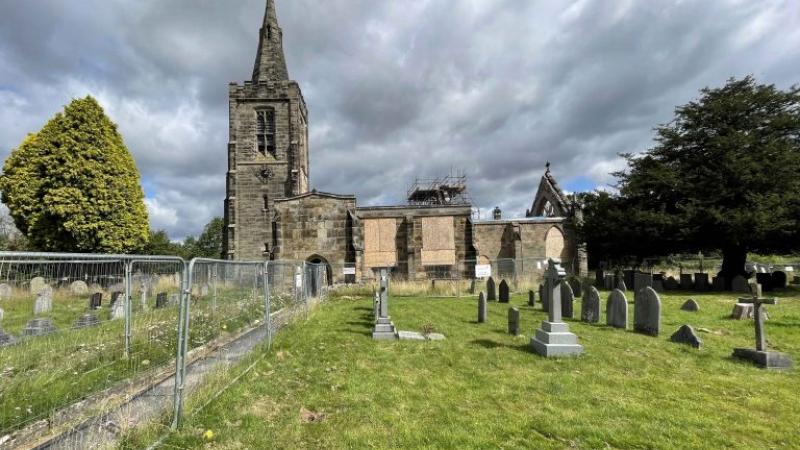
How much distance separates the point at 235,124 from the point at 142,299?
3039 centimetres

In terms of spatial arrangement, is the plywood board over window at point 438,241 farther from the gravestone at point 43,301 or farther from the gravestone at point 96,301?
the gravestone at point 43,301

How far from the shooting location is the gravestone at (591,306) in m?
11.9

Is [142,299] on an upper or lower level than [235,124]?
lower

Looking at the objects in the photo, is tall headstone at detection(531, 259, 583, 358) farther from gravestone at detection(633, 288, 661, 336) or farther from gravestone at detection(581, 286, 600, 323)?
gravestone at detection(581, 286, 600, 323)

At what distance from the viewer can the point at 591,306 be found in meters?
12.1

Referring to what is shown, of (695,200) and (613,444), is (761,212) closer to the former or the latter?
(695,200)

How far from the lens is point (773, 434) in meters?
4.46

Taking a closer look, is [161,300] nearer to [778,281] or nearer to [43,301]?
[43,301]

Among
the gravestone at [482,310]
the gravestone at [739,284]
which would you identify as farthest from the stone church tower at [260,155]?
the gravestone at [739,284]

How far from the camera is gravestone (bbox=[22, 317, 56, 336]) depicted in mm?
3742

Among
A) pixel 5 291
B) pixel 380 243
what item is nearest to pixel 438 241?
pixel 380 243

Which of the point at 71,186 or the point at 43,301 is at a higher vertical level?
the point at 71,186

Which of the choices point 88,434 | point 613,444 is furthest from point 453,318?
point 88,434

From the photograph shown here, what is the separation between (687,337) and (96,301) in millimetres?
10238
